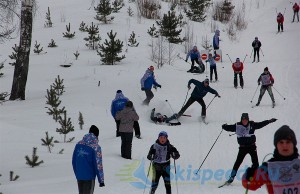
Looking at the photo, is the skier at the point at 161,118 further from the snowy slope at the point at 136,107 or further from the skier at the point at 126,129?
the skier at the point at 126,129

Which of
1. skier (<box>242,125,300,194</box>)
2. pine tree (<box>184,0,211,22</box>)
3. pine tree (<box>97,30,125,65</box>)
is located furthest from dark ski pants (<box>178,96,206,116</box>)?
pine tree (<box>184,0,211,22</box>)

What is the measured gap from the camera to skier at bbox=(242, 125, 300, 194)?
330 centimetres

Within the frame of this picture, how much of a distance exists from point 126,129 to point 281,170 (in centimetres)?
601

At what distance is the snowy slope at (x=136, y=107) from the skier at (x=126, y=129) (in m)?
0.26

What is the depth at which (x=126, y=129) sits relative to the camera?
29.8ft

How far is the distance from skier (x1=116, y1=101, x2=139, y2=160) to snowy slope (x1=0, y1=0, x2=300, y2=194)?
0.86 ft

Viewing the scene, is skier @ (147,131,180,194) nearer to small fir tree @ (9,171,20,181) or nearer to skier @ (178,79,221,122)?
small fir tree @ (9,171,20,181)

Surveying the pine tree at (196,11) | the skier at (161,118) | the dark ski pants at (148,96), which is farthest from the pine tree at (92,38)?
the pine tree at (196,11)

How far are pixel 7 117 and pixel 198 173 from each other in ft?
22.9

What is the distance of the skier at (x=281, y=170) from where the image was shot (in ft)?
10.8

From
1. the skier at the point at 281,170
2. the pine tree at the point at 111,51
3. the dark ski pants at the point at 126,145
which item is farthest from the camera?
the pine tree at the point at 111,51

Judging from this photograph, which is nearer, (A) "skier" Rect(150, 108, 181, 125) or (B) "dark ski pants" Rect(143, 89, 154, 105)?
(A) "skier" Rect(150, 108, 181, 125)

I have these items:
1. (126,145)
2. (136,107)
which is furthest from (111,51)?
(126,145)

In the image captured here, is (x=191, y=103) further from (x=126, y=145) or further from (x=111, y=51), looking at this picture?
(x=111, y=51)
